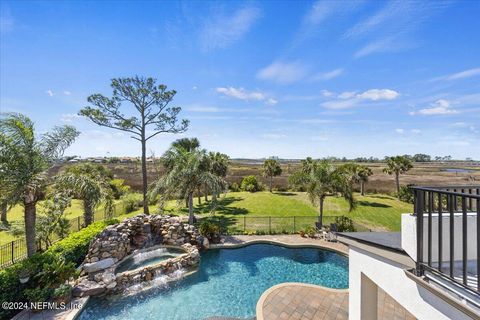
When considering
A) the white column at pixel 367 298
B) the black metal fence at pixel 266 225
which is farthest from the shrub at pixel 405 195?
the white column at pixel 367 298

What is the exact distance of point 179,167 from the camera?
14.8m

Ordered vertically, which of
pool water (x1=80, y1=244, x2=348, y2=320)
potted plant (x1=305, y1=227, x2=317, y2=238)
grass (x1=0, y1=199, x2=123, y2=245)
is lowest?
pool water (x1=80, y1=244, x2=348, y2=320)

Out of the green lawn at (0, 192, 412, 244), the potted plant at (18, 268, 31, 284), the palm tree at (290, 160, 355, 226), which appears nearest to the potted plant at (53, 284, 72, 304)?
the potted plant at (18, 268, 31, 284)

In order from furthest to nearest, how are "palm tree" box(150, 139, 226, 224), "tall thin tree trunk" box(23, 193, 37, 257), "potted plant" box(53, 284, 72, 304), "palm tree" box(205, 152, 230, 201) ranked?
"palm tree" box(205, 152, 230, 201) → "palm tree" box(150, 139, 226, 224) → "tall thin tree trunk" box(23, 193, 37, 257) → "potted plant" box(53, 284, 72, 304)

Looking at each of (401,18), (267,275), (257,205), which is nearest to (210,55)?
(401,18)

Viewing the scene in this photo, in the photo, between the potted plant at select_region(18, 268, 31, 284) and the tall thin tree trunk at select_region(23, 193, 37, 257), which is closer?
the potted plant at select_region(18, 268, 31, 284)

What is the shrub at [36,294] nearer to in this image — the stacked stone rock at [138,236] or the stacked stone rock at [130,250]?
the stacked stone rock at [130,250]

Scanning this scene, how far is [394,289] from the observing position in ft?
11.2

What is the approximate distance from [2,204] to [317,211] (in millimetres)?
22664

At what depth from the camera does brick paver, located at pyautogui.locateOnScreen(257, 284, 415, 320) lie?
6.82m

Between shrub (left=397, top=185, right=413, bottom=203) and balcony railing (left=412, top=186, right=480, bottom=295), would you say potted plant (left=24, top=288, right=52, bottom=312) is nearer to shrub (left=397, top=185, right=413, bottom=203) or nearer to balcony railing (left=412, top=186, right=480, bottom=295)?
balcony railing (left=412, top=186, right=480, bottom=295)

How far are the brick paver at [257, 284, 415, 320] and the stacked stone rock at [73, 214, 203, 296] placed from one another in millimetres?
5122

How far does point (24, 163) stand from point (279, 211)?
1959cm

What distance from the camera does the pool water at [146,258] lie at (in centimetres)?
1102
